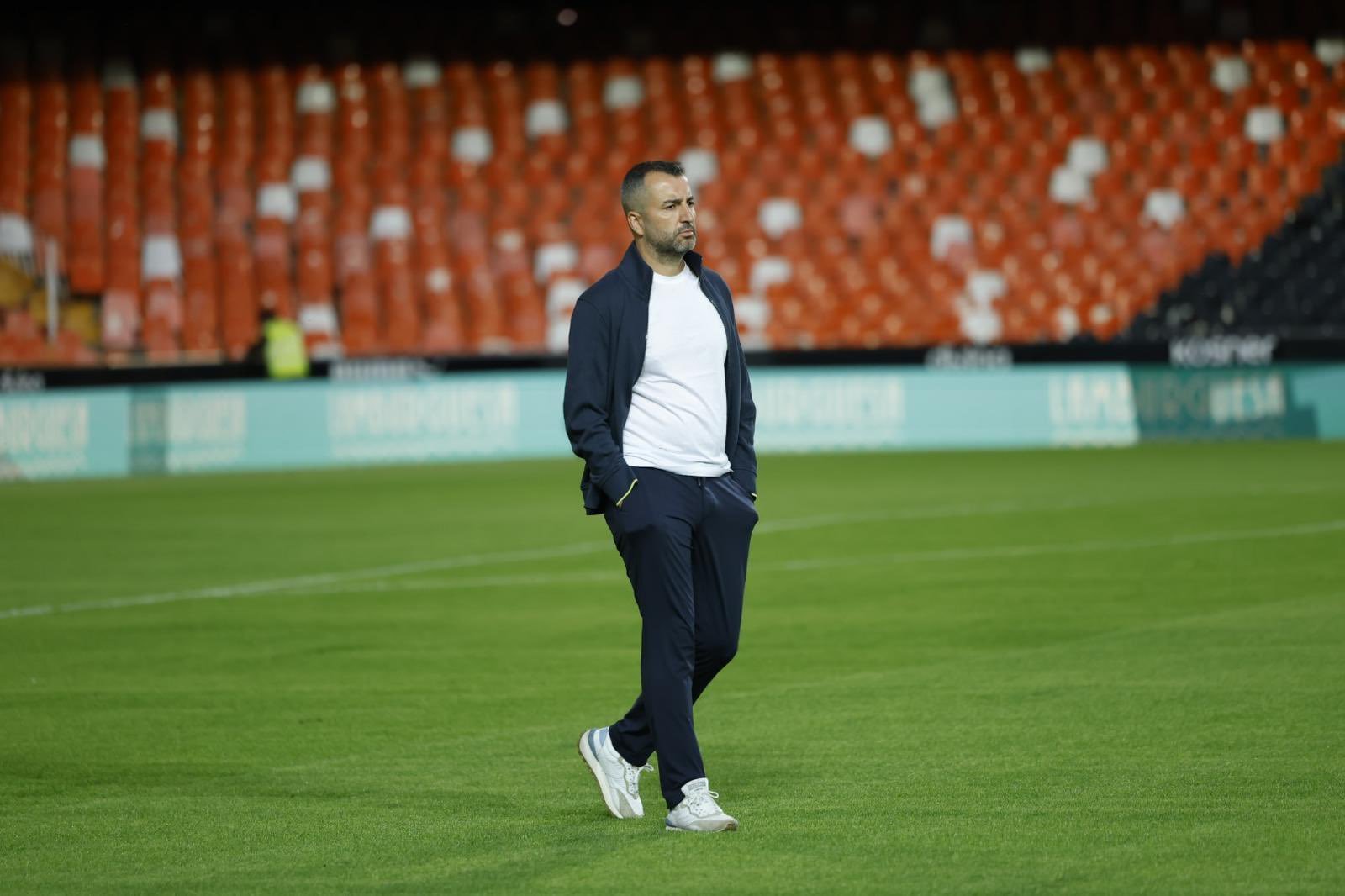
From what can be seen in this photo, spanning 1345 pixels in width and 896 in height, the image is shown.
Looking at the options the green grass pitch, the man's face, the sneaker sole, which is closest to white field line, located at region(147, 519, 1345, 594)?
the green grass pitch

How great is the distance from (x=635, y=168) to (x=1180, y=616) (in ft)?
17.7

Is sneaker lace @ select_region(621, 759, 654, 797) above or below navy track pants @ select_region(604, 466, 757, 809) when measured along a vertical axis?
below

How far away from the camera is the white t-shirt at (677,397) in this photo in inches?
237

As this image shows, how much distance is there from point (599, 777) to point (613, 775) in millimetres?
49

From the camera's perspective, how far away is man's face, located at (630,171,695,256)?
599 centimetres

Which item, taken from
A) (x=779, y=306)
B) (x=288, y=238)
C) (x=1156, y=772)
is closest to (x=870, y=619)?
(x=1156, y=772)

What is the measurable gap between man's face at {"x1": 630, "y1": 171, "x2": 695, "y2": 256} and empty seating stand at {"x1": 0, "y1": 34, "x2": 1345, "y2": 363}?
19378mm

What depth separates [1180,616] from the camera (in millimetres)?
10344

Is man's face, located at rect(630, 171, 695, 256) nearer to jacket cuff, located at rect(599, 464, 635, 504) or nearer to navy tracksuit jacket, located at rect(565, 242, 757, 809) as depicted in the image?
navy tracksuit jacket, located at rect(565, 242, 757, 809)

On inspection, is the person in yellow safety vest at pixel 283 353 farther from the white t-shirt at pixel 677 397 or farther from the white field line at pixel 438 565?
the white t-shirt at pixel 677 397

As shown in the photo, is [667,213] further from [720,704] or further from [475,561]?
[475,561]

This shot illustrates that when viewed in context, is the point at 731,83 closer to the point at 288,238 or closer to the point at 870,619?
the point at 288,238

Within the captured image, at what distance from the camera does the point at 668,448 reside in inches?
236

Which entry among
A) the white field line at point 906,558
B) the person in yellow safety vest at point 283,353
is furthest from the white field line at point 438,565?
the person in yellow safety vest at point 283,353
